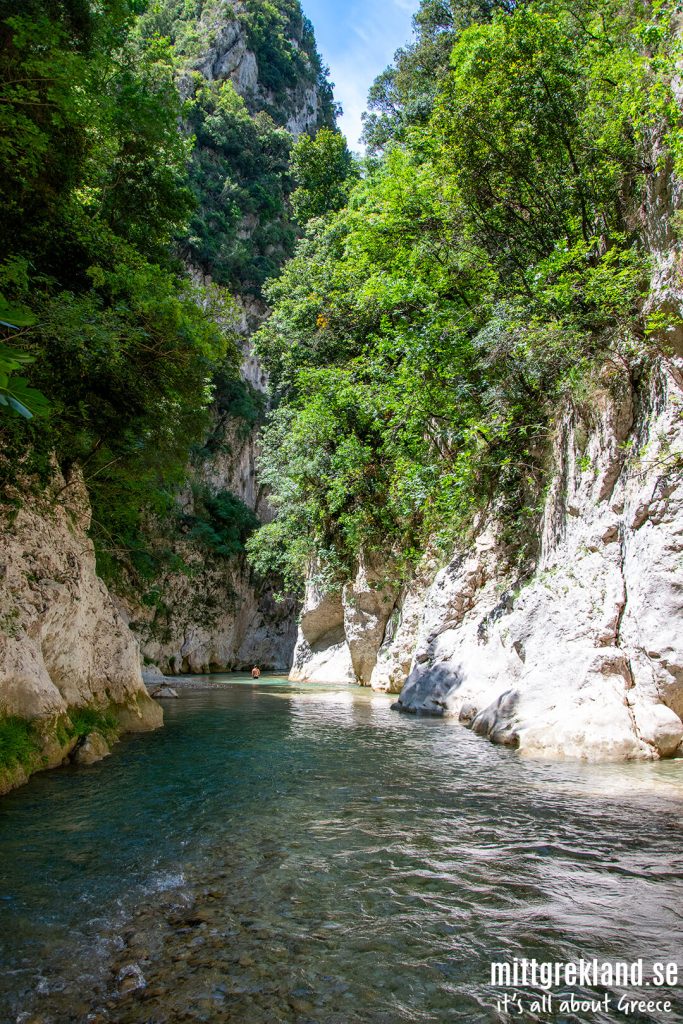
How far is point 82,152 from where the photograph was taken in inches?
356

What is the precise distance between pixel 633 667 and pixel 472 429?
6.59 metres

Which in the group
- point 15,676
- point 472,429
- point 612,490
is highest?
point 472,429

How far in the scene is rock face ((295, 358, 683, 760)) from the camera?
7.48m

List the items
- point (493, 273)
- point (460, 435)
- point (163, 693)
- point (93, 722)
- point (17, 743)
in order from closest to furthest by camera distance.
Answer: point (17, 743), point (93, 722), point (460, 435), point (493, 273), point (163, 693)

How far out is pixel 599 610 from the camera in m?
8.61

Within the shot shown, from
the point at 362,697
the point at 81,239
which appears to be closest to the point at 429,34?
the point at 81,239

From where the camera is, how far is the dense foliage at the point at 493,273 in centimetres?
1018

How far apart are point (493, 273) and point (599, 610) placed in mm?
9218

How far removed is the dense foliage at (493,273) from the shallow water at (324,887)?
697cm

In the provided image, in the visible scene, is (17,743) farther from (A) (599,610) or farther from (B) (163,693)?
A: (B) (163,693)

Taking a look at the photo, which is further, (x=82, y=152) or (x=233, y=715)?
(x=233, y=715)

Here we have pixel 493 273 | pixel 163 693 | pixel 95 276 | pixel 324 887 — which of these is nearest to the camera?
pixel 324 887

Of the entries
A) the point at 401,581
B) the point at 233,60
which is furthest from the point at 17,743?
the point at 233,60

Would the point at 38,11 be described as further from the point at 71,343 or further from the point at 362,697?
the point at 362,697
